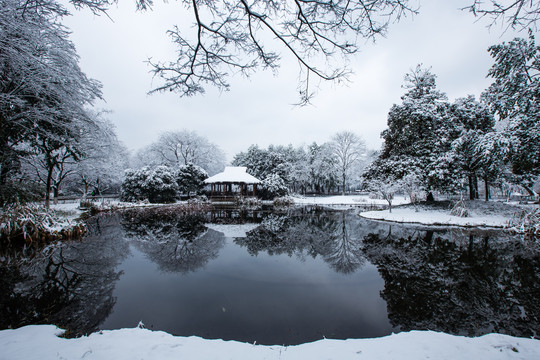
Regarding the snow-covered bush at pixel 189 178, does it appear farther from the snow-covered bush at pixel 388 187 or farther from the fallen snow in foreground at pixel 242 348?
the fallen snow in foreground at pixel 242 348

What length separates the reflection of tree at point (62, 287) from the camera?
10.2 ft

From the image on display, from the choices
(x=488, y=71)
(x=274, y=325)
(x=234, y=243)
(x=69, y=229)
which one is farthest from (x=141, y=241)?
(x=488, y=71)

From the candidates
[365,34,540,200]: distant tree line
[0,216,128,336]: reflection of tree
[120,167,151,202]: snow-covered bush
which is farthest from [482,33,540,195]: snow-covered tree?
[120,167,151,202]: snow-covered bush

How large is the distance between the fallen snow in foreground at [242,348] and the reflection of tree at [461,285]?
587mm

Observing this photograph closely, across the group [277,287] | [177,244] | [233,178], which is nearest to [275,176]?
[233,178]

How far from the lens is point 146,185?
22.0m

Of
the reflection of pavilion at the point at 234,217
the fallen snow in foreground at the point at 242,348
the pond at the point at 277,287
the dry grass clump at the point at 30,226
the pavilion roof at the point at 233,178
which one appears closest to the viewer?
the fallen snow in foreground at the point at 242,348

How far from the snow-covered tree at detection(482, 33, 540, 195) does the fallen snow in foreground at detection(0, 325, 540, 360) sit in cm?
1284

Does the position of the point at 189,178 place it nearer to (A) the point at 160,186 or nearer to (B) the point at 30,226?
(A) the point at 160,186

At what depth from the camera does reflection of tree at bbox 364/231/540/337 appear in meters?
3.14

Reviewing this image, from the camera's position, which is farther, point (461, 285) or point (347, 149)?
point (347, 149)

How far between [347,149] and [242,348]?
37.8 metres

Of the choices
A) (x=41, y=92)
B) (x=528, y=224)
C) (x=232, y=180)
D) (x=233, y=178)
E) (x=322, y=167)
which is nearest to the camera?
(x=41, y=92)

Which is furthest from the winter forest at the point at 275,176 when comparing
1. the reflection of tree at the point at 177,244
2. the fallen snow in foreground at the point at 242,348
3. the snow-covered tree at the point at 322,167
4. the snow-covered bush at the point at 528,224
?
the snow-covered tree at the point at 322,167
